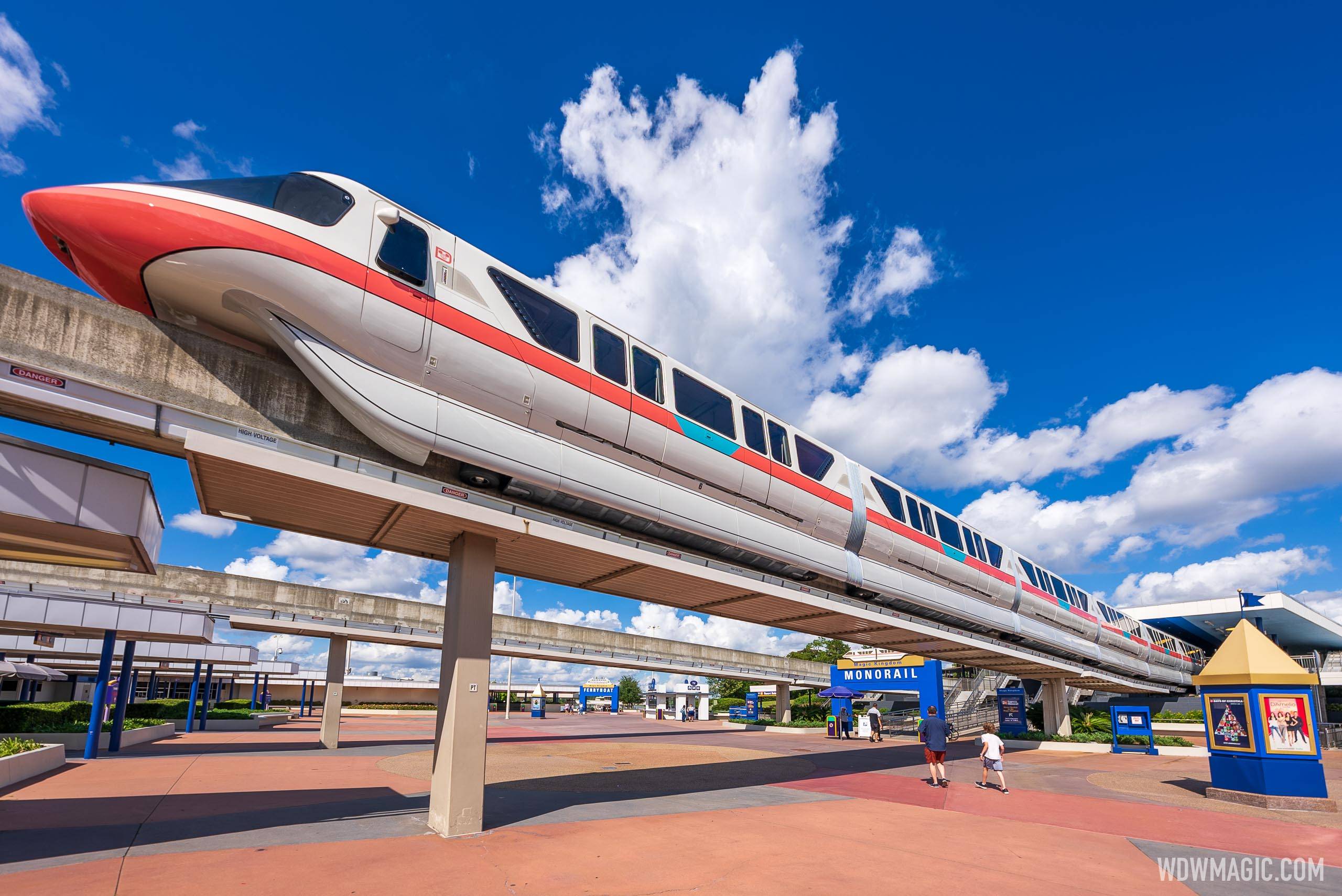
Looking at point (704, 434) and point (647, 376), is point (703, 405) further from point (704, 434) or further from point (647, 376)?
point (647, 376)

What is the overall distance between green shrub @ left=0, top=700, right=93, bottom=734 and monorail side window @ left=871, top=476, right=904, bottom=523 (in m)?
24.0

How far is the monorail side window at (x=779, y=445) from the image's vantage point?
538 inches

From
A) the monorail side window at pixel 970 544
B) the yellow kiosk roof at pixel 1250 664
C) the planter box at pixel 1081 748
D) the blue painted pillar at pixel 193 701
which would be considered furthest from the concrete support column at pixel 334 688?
the planter box at pixel 1081 748

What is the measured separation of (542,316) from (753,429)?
16.4ft

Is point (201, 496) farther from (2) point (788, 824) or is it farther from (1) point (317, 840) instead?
(2) point (788, 824)

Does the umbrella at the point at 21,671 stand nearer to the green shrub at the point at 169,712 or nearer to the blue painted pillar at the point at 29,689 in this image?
the green shrub at the point at 169,712

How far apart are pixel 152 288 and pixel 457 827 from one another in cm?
705

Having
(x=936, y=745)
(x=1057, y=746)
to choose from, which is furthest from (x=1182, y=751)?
(x=936, y=745)

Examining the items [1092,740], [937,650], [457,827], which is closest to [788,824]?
[457,827]

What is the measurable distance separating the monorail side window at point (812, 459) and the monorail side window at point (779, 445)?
354 millimetres

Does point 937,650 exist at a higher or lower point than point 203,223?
lower

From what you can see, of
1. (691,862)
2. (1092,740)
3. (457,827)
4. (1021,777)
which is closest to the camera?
(691,862)

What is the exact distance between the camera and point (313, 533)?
33.3 ft

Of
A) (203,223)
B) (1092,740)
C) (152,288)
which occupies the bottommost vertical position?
(1092,740)
